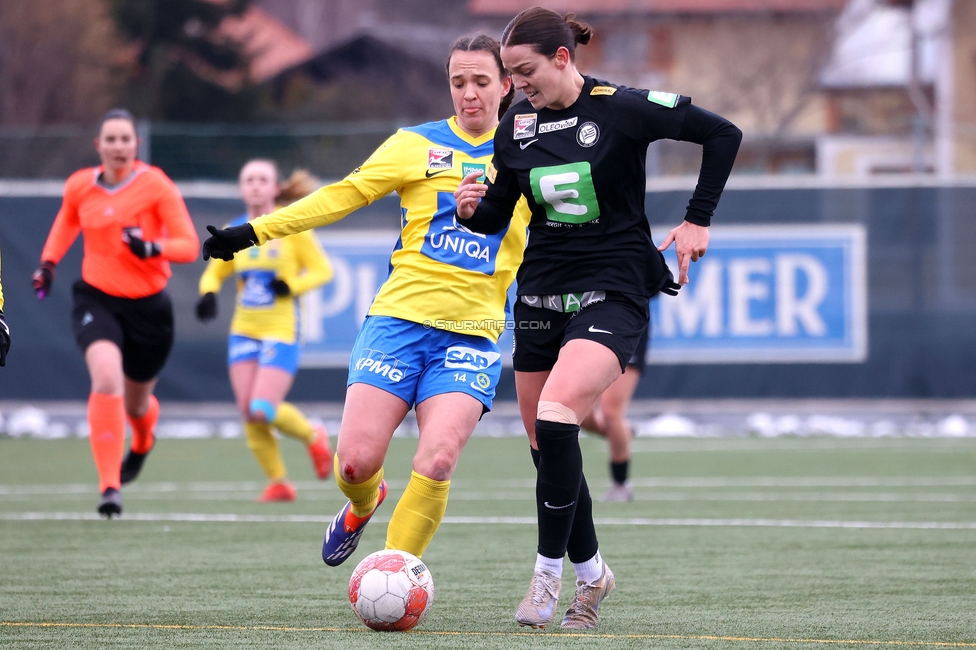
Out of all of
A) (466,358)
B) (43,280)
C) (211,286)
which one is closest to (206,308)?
(211,286)

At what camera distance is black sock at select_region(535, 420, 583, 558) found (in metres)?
4.43

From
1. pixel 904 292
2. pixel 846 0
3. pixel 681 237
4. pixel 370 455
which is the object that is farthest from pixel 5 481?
pixel 846 0

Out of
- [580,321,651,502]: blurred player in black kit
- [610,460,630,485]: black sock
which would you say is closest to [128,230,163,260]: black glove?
[580,321,651,502]: blurred player in black kit

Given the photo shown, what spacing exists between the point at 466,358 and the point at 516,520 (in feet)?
10.0

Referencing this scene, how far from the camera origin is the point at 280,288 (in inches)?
362

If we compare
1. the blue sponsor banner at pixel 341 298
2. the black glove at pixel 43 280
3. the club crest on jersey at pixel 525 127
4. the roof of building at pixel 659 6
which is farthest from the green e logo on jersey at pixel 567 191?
the roof of building at pixel 659 6

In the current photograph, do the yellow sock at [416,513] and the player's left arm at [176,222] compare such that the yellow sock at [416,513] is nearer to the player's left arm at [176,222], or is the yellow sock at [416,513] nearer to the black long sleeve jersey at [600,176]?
the black long sleeve jersey at [600,176]

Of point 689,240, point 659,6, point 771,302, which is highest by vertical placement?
point 659,6

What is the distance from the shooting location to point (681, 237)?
4531 millimetres

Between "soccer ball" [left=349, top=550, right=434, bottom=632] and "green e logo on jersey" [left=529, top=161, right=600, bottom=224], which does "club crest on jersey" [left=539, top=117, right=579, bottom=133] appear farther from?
"soccer ball" [left=349, top=550, right=434, bottom=632]

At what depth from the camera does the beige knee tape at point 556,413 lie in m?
4.41

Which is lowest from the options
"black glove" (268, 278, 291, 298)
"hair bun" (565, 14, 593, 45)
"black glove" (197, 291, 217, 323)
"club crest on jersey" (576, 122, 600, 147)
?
"black glove" (197, 291, 217, 323)

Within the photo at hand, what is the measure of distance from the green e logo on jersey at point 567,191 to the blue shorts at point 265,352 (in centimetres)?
482

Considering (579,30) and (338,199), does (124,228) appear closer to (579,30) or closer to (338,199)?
(338,199)
